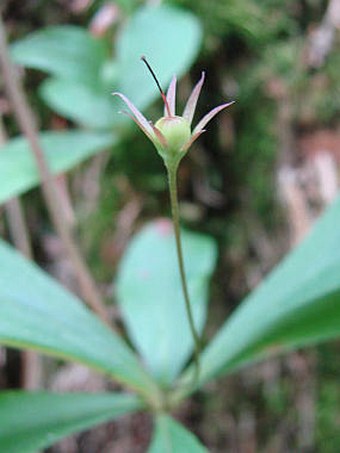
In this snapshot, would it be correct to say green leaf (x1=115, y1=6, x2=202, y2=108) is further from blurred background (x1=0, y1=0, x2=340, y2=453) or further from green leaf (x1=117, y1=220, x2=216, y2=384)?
green leaf (x1=117, y1=220, x2=216, y2=384)

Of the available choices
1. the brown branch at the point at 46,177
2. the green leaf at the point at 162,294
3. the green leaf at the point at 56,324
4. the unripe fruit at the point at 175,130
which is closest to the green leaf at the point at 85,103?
the brown branch at the point at 46,177

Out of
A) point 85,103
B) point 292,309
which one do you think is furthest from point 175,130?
point 85,103

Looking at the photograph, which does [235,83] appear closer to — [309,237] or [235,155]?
[235,155]

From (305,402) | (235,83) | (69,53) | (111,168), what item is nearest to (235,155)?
(235,83)

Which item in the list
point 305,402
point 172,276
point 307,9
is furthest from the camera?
point 307,9

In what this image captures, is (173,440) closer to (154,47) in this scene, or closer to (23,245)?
(23,245)

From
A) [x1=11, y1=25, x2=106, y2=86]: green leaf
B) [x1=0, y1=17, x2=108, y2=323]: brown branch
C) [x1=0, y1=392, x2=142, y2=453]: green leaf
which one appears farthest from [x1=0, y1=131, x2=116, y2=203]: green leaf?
[x1=0, y1=392, x2=142, y2=453]: green leaf

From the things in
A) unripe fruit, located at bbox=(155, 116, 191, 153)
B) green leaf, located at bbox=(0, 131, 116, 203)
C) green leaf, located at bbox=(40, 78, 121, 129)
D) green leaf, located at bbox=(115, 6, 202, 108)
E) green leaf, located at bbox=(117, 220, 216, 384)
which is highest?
unripe fruit, located at bbox=(155, 116, 191, 153)
